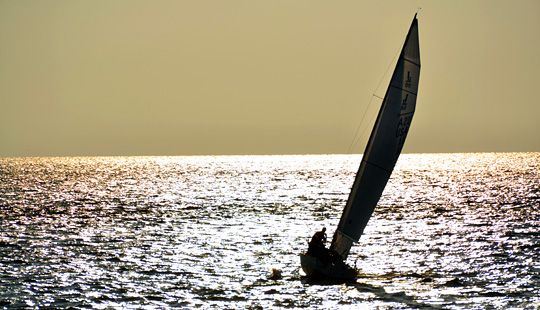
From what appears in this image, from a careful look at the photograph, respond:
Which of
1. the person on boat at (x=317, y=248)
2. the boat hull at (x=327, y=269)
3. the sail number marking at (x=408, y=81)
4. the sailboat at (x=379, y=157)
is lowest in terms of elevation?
the boat hull at (x=327, y=269)

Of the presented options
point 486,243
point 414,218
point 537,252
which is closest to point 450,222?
point 414,218

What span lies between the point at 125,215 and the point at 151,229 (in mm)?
15380

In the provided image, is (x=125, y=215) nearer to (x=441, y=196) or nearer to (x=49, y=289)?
(x=49, y=289)

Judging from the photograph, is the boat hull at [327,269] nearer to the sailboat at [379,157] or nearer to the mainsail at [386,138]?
the sailboat at [379,157]

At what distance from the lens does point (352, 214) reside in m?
31.8

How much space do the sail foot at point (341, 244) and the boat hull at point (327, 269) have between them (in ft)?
1.96

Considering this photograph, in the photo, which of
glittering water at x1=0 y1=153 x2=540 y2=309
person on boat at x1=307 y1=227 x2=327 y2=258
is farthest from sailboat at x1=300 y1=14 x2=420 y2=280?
glittering water at x1=0 y1=153 x2=540 y2=309

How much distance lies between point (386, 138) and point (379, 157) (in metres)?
1.10

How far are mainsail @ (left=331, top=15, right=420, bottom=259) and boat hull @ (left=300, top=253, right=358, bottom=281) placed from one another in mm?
1985

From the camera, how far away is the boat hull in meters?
33.1

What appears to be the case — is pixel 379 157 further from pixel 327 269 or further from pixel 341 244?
pixel 327 269

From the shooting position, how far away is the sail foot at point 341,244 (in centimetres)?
3253

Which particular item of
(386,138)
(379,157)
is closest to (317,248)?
(379,157)

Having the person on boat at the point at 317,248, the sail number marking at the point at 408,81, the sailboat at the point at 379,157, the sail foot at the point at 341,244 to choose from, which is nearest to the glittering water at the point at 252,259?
the sailboat at the point at 379,157
